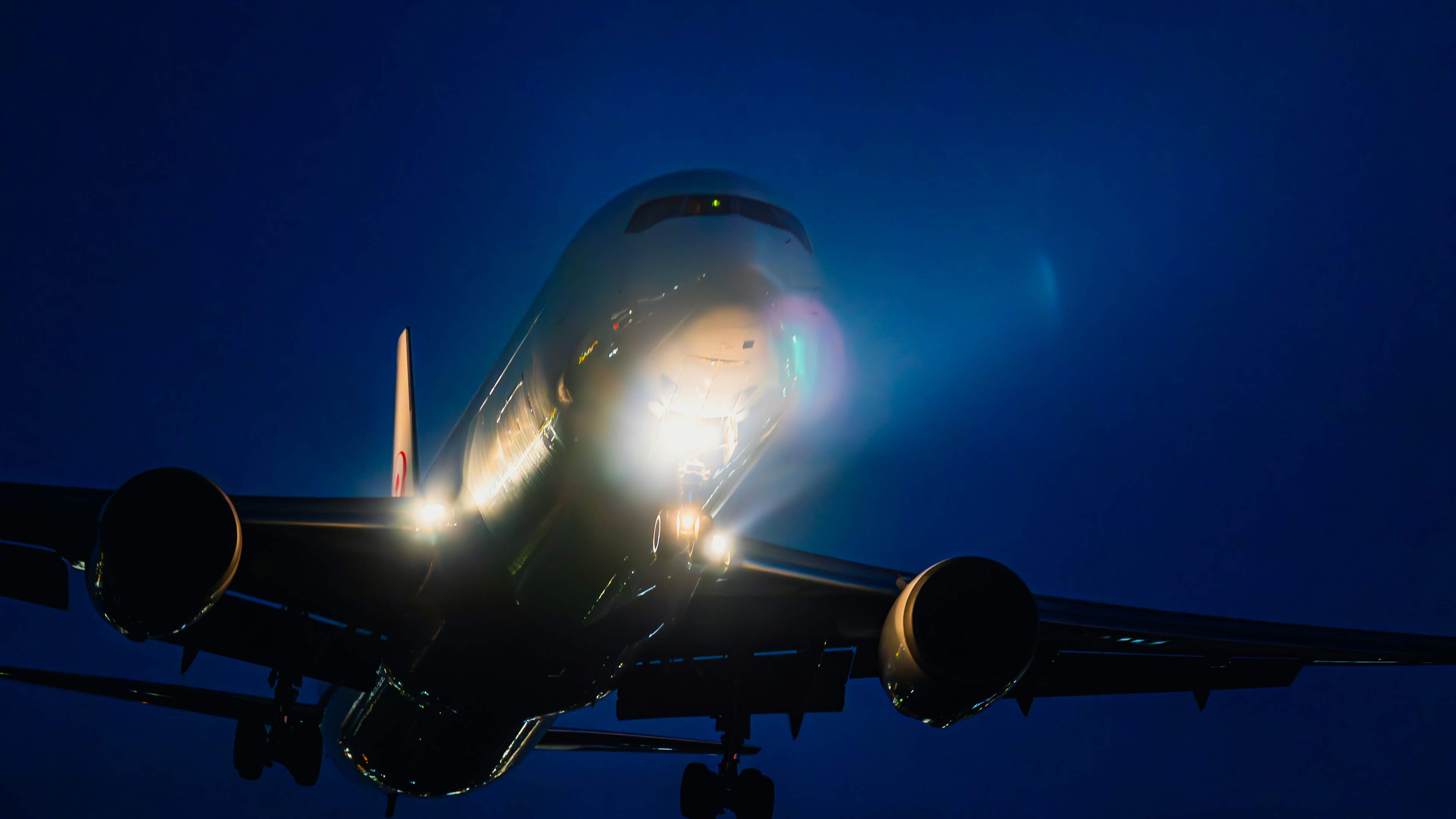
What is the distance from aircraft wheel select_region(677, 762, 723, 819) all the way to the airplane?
0.15 ft

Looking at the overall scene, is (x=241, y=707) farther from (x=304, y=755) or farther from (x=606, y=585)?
(x=606, y=585)

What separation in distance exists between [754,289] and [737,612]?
693 centimetres

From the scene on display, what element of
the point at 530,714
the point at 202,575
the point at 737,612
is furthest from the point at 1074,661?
the point at 202,575

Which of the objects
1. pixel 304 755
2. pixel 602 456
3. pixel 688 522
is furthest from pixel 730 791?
pixel 602 456

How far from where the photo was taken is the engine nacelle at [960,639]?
10633 millimetres

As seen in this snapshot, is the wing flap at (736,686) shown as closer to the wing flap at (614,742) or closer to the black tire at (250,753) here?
the wing flap at (614,742)

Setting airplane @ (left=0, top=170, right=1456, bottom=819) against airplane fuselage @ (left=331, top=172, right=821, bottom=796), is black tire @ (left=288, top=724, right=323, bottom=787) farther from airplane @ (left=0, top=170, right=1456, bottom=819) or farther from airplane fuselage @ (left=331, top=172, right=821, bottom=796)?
airplane fuselage @ (left=331, top=172, right=821, bottom=796)

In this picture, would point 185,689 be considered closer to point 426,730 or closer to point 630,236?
point 426,730

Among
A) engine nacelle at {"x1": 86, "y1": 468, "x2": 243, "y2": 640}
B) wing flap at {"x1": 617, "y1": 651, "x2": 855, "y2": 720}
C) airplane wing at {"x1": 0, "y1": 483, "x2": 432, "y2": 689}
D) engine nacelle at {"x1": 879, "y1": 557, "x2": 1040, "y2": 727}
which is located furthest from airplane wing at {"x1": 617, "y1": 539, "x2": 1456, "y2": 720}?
engine nacelle at {"x1": 86, "y1": 468, "x2": 243, "y2": 640}

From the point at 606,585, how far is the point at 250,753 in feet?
22.0

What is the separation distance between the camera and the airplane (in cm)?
792

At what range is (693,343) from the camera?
743cm

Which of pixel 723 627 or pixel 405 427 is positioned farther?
pixel 405 427

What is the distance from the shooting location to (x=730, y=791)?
14281mm
